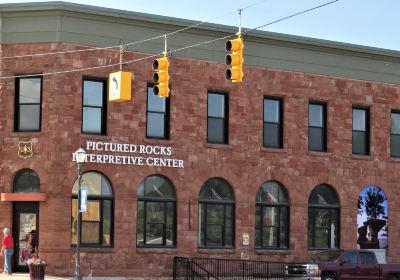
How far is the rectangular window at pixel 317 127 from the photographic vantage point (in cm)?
3756

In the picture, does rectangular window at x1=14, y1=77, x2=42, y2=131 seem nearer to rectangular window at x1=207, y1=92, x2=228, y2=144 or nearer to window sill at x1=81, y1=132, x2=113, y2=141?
window sill at x1=81, y1=132, x2=113, y2=141

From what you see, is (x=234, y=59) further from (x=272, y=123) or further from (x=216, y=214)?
(x=272, y=123)

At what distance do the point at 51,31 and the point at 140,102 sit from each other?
4393mm

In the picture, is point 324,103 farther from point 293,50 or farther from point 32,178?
point 32,178

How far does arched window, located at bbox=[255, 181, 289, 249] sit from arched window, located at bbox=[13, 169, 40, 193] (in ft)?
Result: 31.2

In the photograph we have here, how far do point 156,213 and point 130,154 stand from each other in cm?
262

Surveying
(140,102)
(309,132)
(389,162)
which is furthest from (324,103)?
(140,102)

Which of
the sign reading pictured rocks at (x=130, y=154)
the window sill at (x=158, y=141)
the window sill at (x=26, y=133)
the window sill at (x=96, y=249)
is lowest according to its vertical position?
the window sill at (x=96, y=249)

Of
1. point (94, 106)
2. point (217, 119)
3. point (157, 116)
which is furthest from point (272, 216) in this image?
point (94, 106)

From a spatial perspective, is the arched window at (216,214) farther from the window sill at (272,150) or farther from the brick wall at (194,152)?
the window sill at (272,150)

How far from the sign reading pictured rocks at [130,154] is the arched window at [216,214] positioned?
5.96 feet

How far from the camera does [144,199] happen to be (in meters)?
33.3

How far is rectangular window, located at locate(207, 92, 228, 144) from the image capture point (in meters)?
35.2

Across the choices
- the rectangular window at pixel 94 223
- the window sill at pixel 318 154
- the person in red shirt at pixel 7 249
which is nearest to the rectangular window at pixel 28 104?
the rectangular window at pixel 94 223
